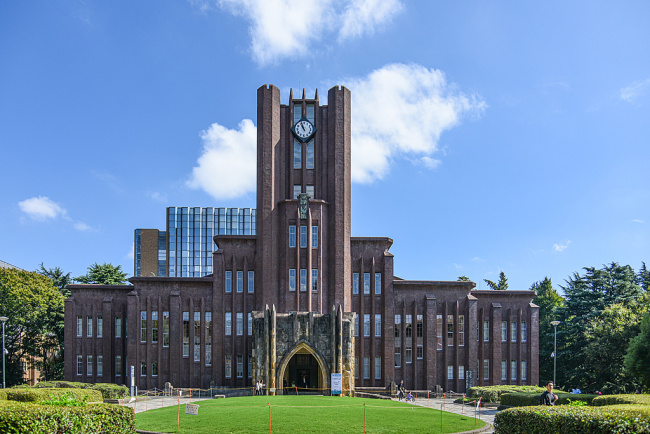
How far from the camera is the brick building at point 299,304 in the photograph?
159ft

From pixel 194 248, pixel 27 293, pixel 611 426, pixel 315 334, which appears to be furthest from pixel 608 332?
pixel 194 248

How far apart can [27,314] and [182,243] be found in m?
71.5

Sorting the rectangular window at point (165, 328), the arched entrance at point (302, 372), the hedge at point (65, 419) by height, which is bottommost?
the arched entrance at point (302, 372)

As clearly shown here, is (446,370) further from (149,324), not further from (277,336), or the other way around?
(149,324)

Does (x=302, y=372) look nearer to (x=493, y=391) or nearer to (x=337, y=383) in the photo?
(x=337, y=383)

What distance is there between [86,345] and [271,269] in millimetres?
18127

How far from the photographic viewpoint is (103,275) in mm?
67875

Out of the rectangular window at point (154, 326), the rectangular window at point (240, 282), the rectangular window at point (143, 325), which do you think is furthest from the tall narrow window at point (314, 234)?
the rectangular window at point (143, 325)

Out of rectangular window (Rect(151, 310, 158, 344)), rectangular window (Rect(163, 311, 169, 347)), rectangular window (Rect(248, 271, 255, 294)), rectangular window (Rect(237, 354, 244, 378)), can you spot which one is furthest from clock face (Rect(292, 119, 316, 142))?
rectangular window (Rect(151, 310, 158, 344))

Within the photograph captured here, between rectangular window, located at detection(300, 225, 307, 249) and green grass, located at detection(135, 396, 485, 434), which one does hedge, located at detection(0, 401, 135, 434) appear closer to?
green grass, located at detection(135, 396, 485, 434)

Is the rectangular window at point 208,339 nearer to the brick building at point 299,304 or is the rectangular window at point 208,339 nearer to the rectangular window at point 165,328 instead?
the brick building at point 299,304

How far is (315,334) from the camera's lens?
4428 cm

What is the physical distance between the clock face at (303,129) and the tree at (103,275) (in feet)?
105

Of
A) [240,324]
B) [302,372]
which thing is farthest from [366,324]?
[240,324]
